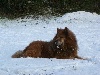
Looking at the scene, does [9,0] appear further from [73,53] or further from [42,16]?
[73,53]

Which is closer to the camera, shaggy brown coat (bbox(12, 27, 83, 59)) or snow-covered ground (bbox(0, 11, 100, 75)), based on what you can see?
snow-covered ground (bbox(0, 11, 100, 75))

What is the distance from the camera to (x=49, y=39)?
14.8m

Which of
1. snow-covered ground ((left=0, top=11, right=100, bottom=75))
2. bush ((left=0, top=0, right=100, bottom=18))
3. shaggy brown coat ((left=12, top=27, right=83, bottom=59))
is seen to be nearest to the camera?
snow-covered ground ((left=0, top=11, right=100, bottom=75))

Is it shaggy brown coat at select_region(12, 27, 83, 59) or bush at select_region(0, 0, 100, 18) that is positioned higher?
bush at select_region(0, 0, 100, 18)

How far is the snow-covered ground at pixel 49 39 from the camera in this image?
278 inches

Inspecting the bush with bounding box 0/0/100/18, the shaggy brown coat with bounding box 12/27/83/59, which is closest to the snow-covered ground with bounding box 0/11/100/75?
the shaggy brown coat with bounding box 12/27/83/59

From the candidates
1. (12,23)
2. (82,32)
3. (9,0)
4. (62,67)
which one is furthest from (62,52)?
(9,0)

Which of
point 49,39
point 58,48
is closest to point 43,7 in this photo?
point 49,39

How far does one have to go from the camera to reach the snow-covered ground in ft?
23.1

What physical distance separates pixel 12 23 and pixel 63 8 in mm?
6928

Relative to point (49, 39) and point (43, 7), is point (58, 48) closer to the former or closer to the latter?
point (49, 39)

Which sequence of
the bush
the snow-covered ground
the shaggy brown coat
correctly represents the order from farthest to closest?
1. the bush
2. the shaggy brown coat
3. the snow-covered ground

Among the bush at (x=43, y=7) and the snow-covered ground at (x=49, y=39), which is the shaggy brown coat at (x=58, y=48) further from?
the bush at (x=43, y=7)

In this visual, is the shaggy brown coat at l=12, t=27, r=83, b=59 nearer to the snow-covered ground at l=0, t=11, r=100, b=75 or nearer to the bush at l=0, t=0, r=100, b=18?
the snow-covered ground at l=0, t=11, r=100, b=75
